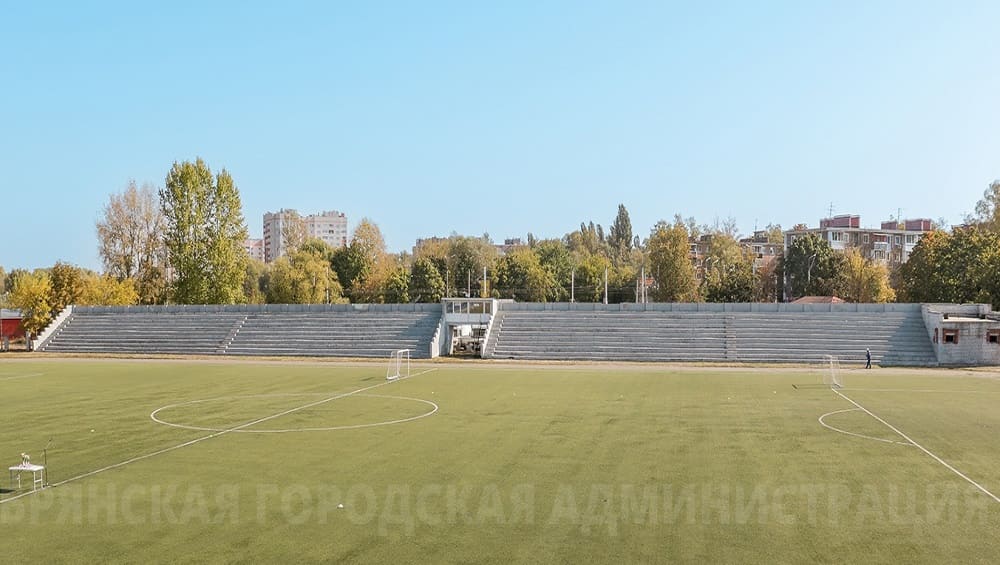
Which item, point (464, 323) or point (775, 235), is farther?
point (775, 235)

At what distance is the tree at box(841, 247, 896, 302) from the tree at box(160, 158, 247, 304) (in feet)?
215

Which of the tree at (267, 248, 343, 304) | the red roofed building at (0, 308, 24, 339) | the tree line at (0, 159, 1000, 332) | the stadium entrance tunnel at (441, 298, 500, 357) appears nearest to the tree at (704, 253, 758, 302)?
the tree line at (0, 159, 1000, 332)

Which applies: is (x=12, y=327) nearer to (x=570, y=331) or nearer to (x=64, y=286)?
(x=64, y=286)

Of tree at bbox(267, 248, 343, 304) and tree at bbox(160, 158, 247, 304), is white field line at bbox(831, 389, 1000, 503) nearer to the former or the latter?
tree at bbox(160, 158, 247, 304)

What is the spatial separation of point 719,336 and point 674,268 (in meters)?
33.4

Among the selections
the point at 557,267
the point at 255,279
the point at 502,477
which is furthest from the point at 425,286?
the point at 502,477

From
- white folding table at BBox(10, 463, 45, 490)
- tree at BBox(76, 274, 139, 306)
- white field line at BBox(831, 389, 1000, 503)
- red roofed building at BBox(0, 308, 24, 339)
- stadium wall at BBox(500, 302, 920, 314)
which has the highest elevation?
tree at BBox(76, 274, 139, 306)

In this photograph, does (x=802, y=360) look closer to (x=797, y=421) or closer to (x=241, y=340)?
(x=797, y=421)

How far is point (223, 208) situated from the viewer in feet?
239

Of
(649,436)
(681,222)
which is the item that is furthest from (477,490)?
(681,222)

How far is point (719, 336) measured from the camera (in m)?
50.0

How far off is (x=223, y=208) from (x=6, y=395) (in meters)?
45.0

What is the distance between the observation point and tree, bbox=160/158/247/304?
70.2 metres

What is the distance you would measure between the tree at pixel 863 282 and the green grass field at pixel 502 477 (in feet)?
182
